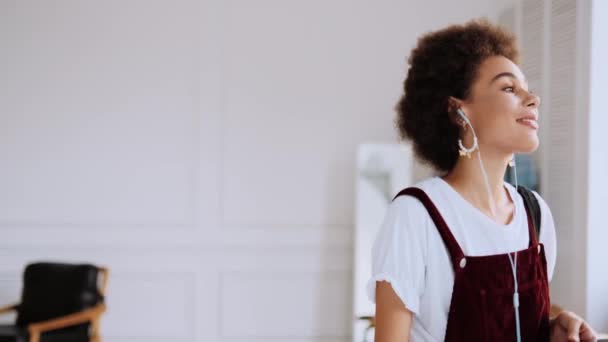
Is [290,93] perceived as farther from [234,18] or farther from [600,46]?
[600,46]

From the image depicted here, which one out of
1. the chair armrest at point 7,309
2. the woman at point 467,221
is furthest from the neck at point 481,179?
the chair armrest at point 7,309

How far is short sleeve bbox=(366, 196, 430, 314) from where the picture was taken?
1098 mm

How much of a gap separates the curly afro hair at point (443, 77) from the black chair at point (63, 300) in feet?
8.89

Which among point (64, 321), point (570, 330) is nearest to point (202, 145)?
point (64, 321)

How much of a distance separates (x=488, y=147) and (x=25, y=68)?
368cm

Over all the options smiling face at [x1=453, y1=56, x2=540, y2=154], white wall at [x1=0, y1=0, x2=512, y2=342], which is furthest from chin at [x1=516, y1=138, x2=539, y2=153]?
white wall at [x1=0, y1=0, x2=512, y2=342]

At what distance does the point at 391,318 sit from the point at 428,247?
14 centimetres

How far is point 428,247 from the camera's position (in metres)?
1.12

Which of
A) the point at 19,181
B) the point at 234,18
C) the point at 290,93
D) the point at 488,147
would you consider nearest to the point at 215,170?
the point at 290,93

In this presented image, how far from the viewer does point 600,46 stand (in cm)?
287

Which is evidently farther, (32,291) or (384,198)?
(384,198)

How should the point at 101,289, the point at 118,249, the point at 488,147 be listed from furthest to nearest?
the point at 118,249
the point at 101,289
the point at 488,147

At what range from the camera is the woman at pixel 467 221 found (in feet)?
3.66

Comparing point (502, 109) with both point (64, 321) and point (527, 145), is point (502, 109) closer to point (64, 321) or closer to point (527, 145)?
point (527, 145)
